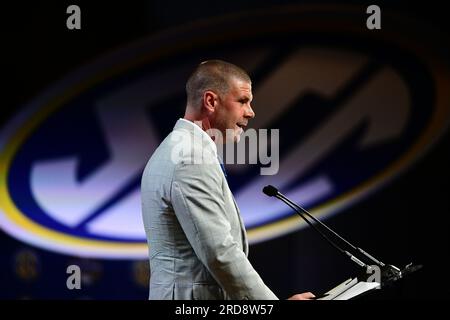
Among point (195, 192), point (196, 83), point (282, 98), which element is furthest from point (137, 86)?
point (195, 192)

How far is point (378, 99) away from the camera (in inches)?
152

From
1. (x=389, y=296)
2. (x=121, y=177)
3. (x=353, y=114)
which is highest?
(x=353, y=114)

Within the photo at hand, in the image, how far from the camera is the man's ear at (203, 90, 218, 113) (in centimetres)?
218

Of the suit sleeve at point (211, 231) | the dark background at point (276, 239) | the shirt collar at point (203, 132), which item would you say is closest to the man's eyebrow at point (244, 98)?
the shirt collar at point (203, 132)

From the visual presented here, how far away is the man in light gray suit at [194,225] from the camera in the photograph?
189 centimetres

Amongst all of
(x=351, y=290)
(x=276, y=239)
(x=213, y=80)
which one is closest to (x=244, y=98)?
(x=213, y=80)

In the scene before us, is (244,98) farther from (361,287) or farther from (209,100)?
(361,287)

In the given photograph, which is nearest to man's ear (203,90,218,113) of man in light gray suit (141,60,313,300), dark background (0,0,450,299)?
man in light gray suit (141,60,313,300)

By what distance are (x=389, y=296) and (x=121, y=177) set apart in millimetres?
1569

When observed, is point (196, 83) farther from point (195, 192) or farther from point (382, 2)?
point (382, 2)

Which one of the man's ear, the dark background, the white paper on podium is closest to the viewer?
the white paper on podium

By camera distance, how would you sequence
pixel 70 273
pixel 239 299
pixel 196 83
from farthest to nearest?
pixel 70 273 → pixel 196 83 → pixel 239 299

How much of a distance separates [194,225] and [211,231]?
49mm

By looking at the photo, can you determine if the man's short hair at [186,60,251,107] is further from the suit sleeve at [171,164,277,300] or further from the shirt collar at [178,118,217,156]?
the suit sleeve at [171,164,277,300]
